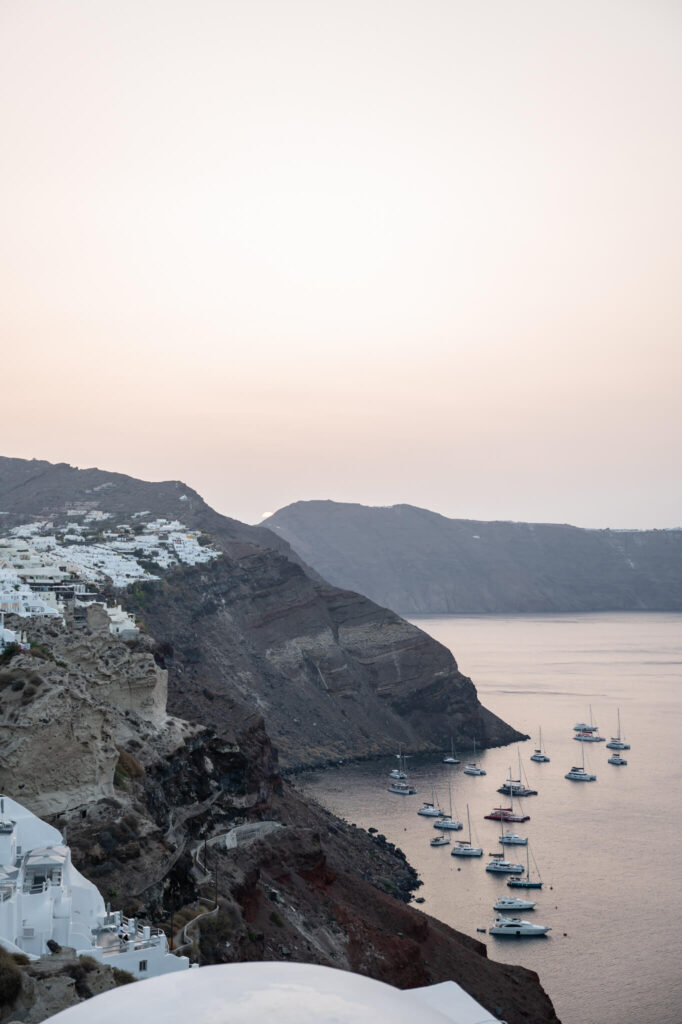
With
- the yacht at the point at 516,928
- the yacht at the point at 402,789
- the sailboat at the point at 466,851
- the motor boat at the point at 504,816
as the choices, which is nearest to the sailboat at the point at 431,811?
the motor boat at the point at 504,816


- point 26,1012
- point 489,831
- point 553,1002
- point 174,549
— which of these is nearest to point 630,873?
point 489,831

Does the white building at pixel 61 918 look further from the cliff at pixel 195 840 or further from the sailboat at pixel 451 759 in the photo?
the sailboat at pixel 451 759

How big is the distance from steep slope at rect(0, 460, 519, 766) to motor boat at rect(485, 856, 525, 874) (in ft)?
75.7

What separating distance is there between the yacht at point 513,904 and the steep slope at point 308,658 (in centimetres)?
2669

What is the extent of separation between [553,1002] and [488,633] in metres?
156

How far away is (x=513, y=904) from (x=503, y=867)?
20.0 feet

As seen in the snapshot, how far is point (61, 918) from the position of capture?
17.0 meters

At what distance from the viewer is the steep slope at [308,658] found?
74625mm

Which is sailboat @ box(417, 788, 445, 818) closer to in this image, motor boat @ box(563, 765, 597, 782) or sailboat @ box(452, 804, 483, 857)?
sailboat @ box(452, 804, 483, 857)

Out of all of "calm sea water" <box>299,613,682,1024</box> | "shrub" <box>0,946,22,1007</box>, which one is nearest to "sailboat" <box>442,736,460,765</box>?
"calm sea water" <box>299,613,682,1024</box>

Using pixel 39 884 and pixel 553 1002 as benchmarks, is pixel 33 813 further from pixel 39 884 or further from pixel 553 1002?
pixel 553 1002

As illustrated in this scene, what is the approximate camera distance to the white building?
16312 millimetres

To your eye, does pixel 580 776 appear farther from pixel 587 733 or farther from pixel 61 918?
pixel 61 918

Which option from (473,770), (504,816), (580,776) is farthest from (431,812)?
(473,770)
